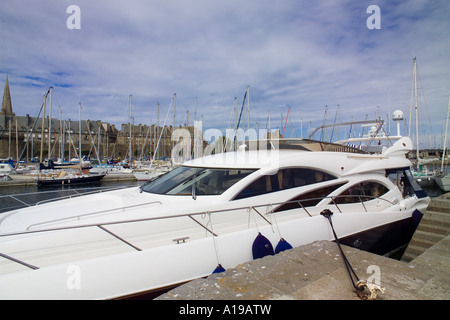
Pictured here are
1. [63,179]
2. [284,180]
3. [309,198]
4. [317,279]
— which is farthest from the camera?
[63,179]

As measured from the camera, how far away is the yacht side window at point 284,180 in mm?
4613

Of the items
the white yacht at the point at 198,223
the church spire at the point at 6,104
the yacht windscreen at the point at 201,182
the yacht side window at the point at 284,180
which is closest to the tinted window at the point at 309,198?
the white yacht at the point at 198,223

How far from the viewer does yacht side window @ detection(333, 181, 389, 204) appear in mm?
5599

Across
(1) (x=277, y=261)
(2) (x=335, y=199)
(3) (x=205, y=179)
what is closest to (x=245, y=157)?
(3) (x=205, y=179)

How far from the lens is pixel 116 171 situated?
118 ft

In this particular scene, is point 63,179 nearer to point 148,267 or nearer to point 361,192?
point 148,267

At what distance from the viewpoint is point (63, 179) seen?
26781 mm

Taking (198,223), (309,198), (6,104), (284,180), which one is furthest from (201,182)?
(6,104)

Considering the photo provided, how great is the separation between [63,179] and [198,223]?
28577 millimetres

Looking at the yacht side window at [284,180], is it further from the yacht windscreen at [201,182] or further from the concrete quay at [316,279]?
the concrete quay at [316,279]

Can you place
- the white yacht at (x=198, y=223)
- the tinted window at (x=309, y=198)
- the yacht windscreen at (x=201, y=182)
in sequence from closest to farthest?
the white yacht at (x=198, y=223), the yacht windscreen at (x=201, y=182), the tinted window at (x=309, y=198)

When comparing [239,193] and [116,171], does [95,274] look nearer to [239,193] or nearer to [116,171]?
[239,193]

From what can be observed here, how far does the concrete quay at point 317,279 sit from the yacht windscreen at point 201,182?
189 cm

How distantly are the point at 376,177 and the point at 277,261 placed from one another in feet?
15.7
